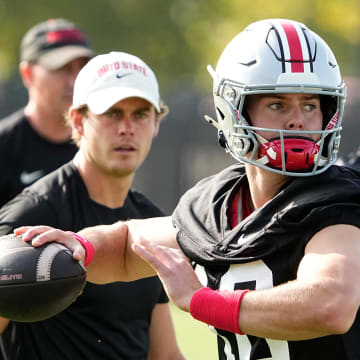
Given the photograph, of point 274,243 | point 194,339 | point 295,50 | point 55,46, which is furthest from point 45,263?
point 194,339

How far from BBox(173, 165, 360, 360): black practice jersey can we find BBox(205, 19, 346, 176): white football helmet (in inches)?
3.7

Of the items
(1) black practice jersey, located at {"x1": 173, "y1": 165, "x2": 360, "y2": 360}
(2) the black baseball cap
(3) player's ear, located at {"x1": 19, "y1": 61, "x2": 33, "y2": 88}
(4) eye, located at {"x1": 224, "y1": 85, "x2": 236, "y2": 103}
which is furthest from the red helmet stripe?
(3) player's ear, located at {"x1": 19, "y1": 61, "x2": 33, "y2": 88}

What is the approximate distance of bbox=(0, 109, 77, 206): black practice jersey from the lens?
6.52m

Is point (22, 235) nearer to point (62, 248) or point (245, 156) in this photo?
point (62, 248)

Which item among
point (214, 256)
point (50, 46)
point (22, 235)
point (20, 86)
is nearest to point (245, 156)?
point (214, 256)

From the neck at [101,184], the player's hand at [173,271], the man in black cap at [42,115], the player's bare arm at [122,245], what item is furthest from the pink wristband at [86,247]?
the man in black cap at [42,115]

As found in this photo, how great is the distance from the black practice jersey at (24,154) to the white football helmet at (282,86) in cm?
311

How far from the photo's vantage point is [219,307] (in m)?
3.21

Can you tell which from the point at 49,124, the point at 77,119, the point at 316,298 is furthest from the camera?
the point at 49,124

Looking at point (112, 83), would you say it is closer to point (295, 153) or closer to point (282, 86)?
point (282, 86)

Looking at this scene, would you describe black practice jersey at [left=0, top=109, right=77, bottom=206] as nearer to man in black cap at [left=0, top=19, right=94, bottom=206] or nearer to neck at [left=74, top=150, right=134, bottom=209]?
man in black cap at [left=0, top=19, right=94, bottom=206]

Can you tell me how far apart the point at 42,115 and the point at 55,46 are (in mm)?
792

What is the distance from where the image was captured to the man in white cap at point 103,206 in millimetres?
4711

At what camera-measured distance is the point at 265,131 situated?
11.6 feet
